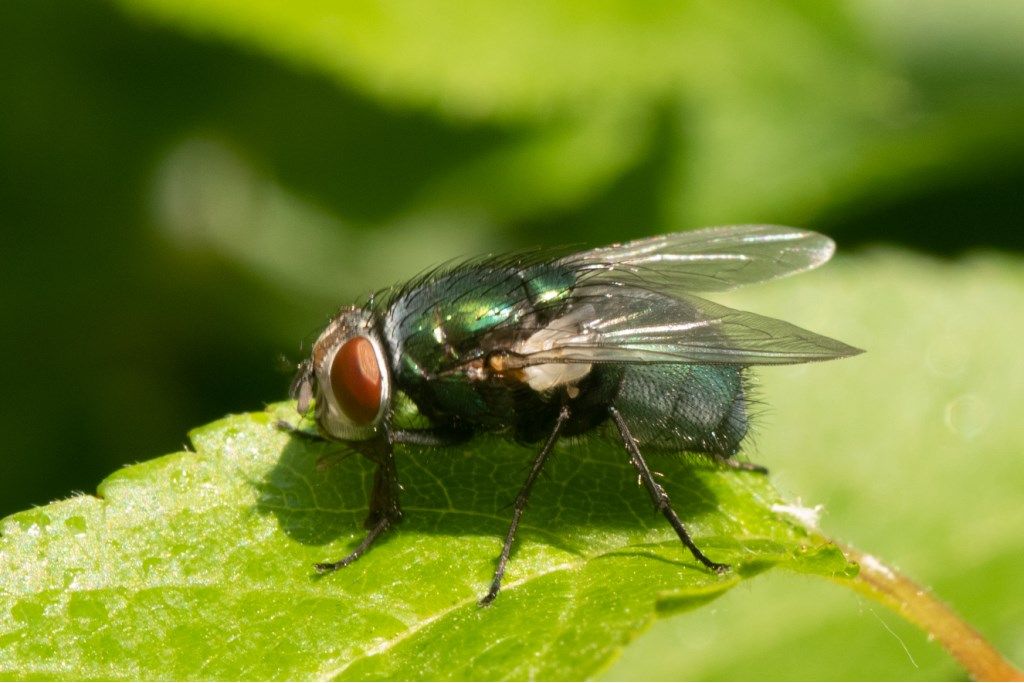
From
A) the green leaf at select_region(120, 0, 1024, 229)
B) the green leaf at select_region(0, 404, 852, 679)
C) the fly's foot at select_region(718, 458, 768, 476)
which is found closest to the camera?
the green leaf at select_region(0, 404, 852, 679)

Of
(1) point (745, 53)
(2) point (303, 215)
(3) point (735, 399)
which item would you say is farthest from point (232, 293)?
(3) point (735, 399)

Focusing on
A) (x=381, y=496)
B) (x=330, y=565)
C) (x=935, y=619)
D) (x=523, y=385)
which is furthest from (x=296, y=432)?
(x=935, y=619)

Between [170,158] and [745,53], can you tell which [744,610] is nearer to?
[745,53]

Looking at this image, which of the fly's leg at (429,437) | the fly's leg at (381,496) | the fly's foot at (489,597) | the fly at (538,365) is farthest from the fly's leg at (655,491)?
the fly's leg at (381,496)

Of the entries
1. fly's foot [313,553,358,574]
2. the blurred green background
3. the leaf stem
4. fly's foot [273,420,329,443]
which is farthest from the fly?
the blurred green background

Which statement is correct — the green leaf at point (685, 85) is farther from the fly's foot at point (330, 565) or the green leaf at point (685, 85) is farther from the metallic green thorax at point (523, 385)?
the fly's foot at point (330, 565)

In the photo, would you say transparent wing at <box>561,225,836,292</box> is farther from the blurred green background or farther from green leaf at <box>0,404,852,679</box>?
green leaf at <box>0,404,852,679</box>

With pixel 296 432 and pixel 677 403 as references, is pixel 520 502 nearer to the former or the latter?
pixel 677 403
